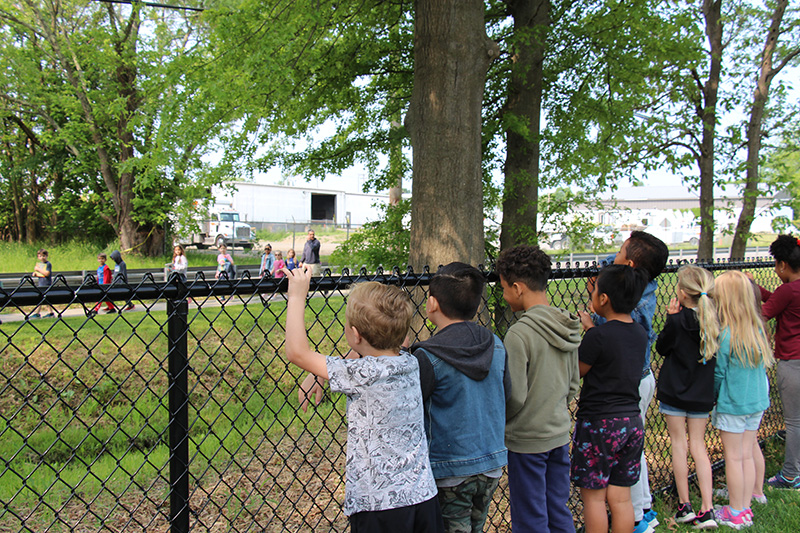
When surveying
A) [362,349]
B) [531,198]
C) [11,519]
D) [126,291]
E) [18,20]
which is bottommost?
[11,519]

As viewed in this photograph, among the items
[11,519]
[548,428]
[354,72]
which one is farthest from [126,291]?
[354,72]

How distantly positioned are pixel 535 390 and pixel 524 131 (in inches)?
223

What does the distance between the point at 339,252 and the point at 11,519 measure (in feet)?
17.1

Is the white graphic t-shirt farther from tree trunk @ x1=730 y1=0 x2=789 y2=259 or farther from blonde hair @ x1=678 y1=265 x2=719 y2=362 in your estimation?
tree trunk @ x1=730 y1=0 x2=789 y2=259

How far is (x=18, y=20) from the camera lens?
18.4 metres

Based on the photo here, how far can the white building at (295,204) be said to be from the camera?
42.0m

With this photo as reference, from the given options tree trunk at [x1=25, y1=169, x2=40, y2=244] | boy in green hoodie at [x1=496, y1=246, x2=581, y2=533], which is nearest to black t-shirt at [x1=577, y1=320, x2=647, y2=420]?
boy in green hoodie at [x1=496, y1=246, x2=581, y2=533]

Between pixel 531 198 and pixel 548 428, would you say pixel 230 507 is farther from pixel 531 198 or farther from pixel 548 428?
pixel 531 198

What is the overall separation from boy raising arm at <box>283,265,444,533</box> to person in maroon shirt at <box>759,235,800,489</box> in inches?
147

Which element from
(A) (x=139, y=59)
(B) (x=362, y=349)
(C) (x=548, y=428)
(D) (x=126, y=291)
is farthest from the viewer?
(A) (x=139, y=59)

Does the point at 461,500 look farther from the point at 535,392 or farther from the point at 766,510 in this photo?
the point at 766,510

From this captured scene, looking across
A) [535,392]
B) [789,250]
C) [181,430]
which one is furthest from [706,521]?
[181,430]

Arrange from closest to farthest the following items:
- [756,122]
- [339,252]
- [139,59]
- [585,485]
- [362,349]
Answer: [362,349] → [585,485] → [339,252] → [756,122] → [139,59]

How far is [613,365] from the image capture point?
2922mm
